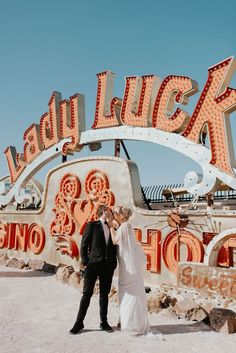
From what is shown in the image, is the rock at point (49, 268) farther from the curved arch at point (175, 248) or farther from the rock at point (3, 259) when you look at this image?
the curved arch at point (175, 248)

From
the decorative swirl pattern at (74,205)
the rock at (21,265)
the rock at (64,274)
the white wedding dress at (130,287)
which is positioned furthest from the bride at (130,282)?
the rock at (21,265)

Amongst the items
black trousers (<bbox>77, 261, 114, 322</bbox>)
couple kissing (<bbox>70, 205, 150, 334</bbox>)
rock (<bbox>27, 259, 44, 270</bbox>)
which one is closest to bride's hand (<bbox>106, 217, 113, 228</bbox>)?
couple kissing (<bbox>70, 205, 150, 334</bbox>)

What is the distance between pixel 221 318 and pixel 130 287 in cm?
168

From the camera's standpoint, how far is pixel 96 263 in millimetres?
5582

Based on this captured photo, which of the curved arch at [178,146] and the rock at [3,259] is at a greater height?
the curved arch at [178,146]

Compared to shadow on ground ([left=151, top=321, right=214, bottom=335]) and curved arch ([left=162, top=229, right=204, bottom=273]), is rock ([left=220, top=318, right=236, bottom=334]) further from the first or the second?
curved arch ([left=162, top=229, right=204, bottom=273])

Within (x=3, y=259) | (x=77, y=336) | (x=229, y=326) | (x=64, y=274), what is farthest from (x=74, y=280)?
(x=3, y=259)

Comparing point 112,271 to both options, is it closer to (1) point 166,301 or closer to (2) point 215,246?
(1) point 166,301

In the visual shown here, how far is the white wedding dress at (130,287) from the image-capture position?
5566 millimetres

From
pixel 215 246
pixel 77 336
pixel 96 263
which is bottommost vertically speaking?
pixel 77 336

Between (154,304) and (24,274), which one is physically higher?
(24,274)

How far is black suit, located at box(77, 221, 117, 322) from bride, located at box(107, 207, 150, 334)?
17 cm

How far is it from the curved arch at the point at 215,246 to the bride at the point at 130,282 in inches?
73.0

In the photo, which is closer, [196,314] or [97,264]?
[97,264]
